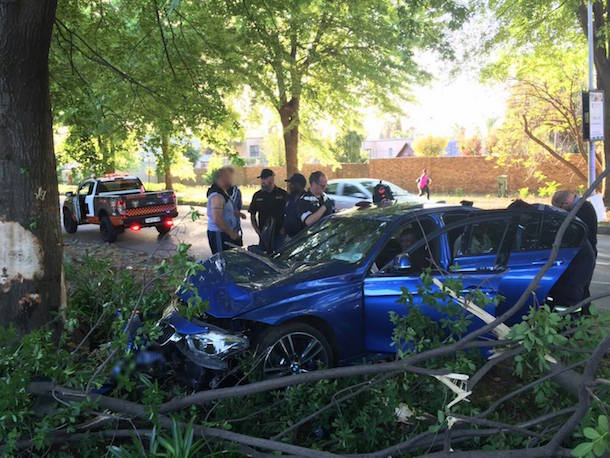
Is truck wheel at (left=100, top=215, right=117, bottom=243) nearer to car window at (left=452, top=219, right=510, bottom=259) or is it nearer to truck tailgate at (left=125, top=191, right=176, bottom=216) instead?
truck tailgate at (left=125, top=191, right=176, bottom=216)

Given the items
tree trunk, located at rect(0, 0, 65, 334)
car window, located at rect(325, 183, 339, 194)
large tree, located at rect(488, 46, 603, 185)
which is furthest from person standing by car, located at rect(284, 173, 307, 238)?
large tree, located at rect(488, 46, 603, 185)

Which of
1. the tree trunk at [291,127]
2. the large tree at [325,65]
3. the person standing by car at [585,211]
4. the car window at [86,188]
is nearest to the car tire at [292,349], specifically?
the person standing by car at [585,211]

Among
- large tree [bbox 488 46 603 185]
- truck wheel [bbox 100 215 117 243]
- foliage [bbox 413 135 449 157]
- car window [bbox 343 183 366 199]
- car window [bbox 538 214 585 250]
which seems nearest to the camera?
car window [bbox 538 214 585 250]

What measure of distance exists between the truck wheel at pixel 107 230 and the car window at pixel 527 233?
11635mm

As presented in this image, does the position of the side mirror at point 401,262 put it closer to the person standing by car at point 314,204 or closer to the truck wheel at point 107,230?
the person standing by car at point 314,204

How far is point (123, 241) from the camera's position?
14938mm

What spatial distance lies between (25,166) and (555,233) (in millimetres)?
4554

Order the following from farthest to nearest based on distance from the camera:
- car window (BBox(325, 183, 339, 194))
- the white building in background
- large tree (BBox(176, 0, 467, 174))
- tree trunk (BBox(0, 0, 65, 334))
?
the white building in background, car window (BBox(325, 183, 339, 194)), large tree (BBox(176, 0, 467, 174)), tree trunk (BBox(0, 0, 65, 334))

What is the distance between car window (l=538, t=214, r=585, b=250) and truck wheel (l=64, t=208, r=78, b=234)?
14.9 metres

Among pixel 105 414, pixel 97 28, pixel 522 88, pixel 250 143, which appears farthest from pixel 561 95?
pixel 250 143

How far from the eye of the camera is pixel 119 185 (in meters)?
15.8

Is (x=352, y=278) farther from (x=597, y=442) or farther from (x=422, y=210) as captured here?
(x=597, y=442)

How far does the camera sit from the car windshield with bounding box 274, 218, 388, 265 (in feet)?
15.2

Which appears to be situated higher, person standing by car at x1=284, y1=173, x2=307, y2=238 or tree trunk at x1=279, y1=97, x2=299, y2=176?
tree trunk at x1=279, y1=97, x2=299, y2=176
